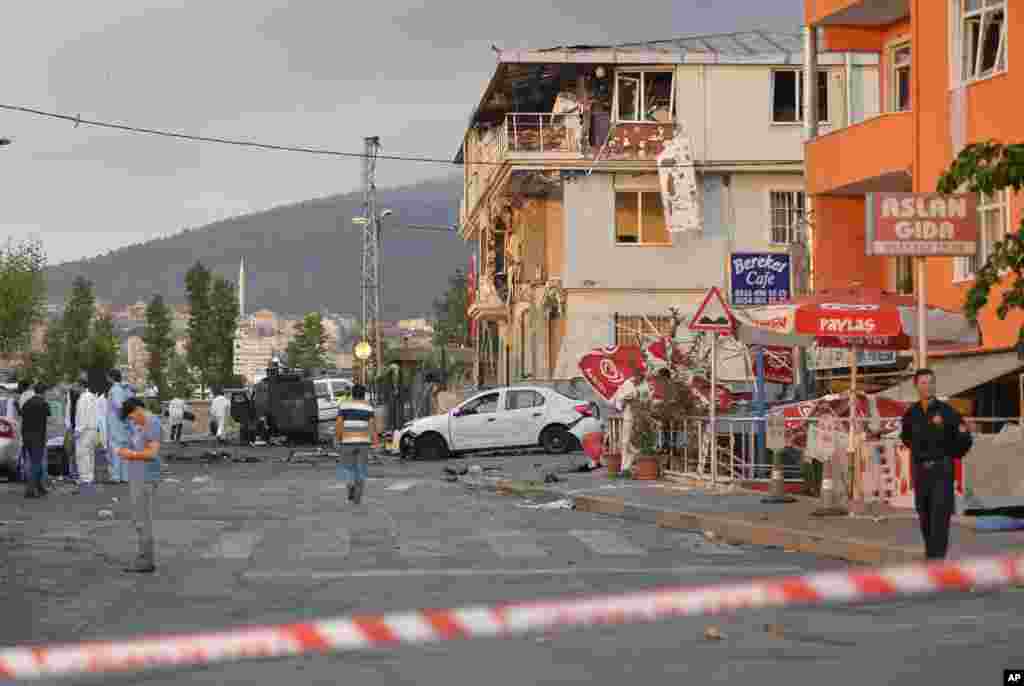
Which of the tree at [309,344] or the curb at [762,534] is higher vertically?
the tree at [309,344]

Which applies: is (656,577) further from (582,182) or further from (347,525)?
(582,182)

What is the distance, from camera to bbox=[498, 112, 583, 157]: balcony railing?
51.4 m

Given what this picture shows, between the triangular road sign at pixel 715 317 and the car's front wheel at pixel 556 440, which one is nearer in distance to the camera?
the triangular road sign at pixel 715 317

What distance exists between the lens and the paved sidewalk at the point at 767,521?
17.2 m

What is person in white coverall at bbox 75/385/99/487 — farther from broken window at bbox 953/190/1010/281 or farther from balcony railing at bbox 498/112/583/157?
balcony railing at bbox 498/112/583/157

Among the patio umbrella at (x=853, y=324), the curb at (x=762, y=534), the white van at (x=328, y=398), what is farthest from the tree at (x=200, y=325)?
the curb at (x=762, y=534)

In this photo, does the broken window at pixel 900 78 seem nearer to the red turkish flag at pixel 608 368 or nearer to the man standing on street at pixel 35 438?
the red turkish flag at pixel 608 368

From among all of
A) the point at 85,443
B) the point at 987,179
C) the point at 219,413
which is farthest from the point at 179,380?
the point at 987,179

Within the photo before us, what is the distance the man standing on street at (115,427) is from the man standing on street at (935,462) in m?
15.8

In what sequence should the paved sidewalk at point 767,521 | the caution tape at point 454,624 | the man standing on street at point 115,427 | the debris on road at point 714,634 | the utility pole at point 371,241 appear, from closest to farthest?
1. the caution tape at point 454,624
2. the debris on road at point 714,634
3. the paved sidewalk at point 767,521
4. the man standing on street at point 115,427
5. the utility pole at point 371,241

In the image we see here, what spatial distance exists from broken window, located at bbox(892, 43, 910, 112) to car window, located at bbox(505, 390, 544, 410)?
12.1 m

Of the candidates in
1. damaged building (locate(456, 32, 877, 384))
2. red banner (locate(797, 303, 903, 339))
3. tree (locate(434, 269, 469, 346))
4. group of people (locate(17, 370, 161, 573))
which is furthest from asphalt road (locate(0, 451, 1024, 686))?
tree (locate(434, 269, 469, 346))

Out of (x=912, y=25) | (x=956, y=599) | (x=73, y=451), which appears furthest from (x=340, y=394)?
(x=956, y=599)

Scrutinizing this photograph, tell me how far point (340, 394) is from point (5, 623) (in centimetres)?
5994
